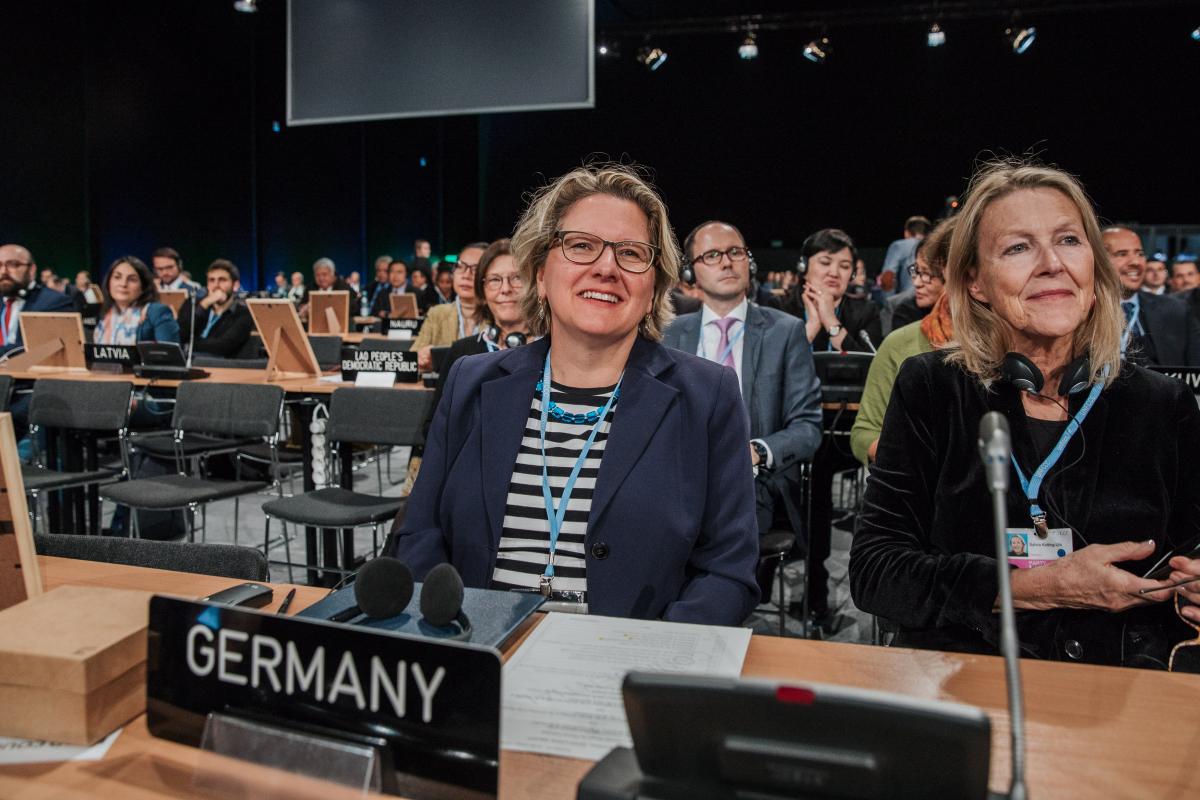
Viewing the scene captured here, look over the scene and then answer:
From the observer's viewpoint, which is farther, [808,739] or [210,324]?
[210,324]

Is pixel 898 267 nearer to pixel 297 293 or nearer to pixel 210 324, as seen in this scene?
pixel 210 324

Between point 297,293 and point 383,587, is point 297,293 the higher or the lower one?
the higher one

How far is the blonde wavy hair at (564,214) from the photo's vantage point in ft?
5.90

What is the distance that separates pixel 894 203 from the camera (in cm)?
1509

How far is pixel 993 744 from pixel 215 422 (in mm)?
4214

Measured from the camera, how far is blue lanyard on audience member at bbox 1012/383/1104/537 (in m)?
1.55

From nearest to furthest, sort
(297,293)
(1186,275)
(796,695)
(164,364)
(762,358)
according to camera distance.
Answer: (796,695)
(762,358)
(164,364)
(1186,275)
(297,293)

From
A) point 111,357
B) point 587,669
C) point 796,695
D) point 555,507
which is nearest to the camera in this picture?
point 796,695

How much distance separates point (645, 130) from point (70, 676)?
1631 cm

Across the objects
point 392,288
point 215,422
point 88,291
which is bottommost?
point 215,422

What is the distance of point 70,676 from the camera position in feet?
3.13

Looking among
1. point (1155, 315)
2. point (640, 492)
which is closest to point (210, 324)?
point (640, 492)

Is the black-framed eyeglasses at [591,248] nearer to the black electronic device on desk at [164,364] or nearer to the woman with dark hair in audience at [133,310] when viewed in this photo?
the black electronic device on desk at [164,364]

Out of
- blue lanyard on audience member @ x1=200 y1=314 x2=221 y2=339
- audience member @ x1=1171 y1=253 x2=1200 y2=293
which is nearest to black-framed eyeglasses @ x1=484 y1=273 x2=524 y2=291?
blue lanyard on audience member @ x1=200 y1=314 x2=221 y2=339
